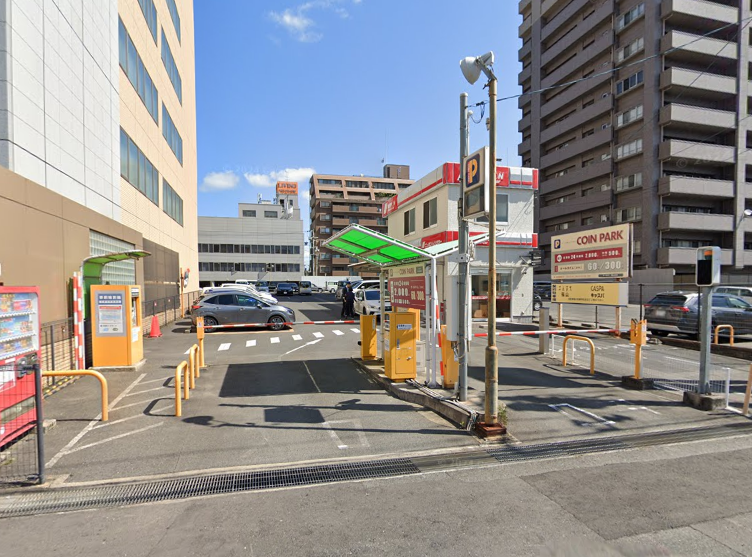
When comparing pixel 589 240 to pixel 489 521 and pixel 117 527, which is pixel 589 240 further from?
pixel 117 527

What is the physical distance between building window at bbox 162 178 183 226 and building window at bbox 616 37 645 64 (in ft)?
135

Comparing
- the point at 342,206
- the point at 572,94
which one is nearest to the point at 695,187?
the point at 572,94

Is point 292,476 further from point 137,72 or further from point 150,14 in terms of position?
point 150,14

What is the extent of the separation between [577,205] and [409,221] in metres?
28.3

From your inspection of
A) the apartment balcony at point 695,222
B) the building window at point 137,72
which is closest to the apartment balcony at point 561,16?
the apartment balcony at point 695,222

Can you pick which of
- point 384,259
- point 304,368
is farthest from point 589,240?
point 304,368

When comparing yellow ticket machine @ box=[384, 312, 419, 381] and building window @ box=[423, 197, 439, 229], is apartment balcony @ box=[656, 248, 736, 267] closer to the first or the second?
building window @ box=[423, 197, 439, 229]

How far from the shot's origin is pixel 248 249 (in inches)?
2685

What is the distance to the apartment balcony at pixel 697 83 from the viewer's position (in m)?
35.1

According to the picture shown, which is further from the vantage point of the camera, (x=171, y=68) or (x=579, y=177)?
(x=579, y=177)

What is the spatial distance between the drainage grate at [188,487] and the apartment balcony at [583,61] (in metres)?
48.2

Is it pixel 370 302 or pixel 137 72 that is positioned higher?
pixel 137 72

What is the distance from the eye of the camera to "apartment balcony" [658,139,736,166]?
3531 centimetres

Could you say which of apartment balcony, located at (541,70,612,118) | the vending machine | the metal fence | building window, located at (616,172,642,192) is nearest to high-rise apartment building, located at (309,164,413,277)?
apartment balcony, located at (541,70,612,118)
